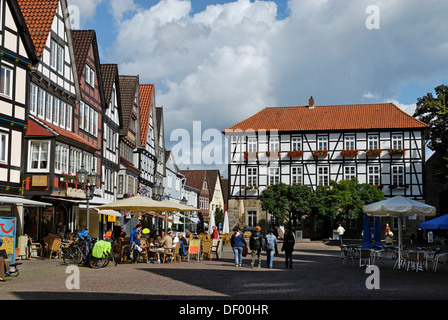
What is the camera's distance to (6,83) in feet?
80.9

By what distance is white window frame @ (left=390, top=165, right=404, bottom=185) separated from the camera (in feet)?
176

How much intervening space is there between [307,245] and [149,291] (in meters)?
31.5

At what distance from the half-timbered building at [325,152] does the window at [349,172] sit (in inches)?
1.4

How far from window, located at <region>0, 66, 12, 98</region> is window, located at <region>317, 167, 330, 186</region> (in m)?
35.6

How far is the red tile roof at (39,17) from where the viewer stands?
93.1 feet

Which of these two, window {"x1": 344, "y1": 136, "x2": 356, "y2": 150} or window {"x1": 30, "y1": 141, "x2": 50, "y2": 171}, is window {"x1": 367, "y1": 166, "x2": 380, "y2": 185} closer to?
window {"x1": 344, "y1": 136, "x2": 356, "y2": 150}

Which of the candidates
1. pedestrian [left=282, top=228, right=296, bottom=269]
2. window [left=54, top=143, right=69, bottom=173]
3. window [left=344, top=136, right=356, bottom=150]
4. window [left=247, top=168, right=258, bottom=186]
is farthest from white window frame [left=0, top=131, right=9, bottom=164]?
window [left=344, top=136, right=356, bottom=150]

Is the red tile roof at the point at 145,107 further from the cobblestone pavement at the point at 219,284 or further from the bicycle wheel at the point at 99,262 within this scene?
the cobblestone pavement at the point at 219,284

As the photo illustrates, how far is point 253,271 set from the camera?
19703mm

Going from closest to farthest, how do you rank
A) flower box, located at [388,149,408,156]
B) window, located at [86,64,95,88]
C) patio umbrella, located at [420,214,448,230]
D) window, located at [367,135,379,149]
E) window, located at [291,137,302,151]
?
patio umbrella, located at [420,214,448,230] < window, located at [86,64,95,88] < flower box, located at [388,149,408,156] < window, located at [367,135,379,149] < window, located at [291,137,302,151]

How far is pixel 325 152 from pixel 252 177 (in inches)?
292

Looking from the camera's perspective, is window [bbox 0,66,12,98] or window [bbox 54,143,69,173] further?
window [bbox 54,143,69,173]

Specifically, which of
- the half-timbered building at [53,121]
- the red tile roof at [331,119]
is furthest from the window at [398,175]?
the half-timbered building at [53,121]

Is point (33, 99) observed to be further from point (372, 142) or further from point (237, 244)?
point (372, 142)
